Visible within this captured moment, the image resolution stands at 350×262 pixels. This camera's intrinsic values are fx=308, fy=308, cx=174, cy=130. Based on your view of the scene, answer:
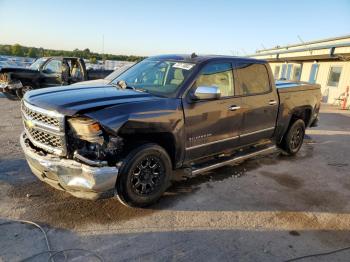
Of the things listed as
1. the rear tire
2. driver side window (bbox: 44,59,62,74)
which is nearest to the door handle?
the rear tire

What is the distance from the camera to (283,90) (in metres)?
5.98

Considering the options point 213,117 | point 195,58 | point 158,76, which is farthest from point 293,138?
point 158,76

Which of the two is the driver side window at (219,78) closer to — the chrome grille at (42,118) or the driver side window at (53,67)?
the chrome grille at (42,118)

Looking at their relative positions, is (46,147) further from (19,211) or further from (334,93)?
(334,93)

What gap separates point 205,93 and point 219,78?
0.75 m

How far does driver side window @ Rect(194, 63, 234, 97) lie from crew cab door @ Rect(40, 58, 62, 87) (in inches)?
360

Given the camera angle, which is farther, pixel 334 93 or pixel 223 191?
pixel 334 93

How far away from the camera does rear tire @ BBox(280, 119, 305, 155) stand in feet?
21.2

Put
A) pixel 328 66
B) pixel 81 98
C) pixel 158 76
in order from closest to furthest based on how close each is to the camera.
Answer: pixel 81 98, pixel 158 76, pixel 328 66

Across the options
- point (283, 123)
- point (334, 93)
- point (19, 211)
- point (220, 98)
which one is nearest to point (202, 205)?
point (220, 98)

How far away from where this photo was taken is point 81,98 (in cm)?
368

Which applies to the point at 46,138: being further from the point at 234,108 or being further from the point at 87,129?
the point at 234,108

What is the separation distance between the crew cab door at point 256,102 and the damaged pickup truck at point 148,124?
0.02m

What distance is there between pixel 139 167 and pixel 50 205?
48.4 inches
